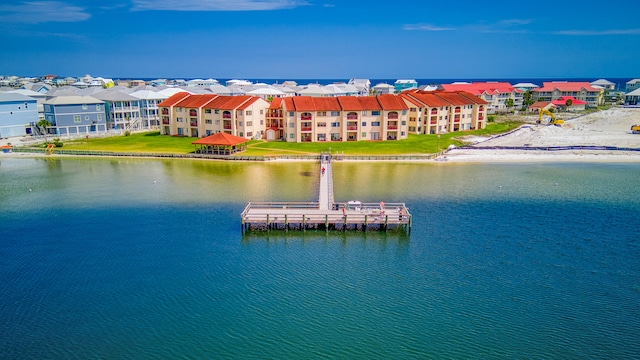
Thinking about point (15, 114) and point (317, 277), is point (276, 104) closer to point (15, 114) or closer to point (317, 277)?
point (15, 114)

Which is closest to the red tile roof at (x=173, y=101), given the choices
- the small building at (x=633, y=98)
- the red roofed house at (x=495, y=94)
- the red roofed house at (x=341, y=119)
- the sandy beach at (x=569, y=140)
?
the red roofed house at (x=341, y=119)

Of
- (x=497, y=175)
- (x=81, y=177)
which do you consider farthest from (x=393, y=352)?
(x=81, y=177)

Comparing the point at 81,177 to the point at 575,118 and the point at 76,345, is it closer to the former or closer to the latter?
the point at 76,345

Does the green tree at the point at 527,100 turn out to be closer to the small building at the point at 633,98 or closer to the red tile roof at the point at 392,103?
the small building at the point at 633,98

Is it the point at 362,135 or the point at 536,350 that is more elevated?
the point at 362,135

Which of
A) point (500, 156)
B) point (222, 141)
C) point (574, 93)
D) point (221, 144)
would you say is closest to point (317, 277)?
point (221, 144)
